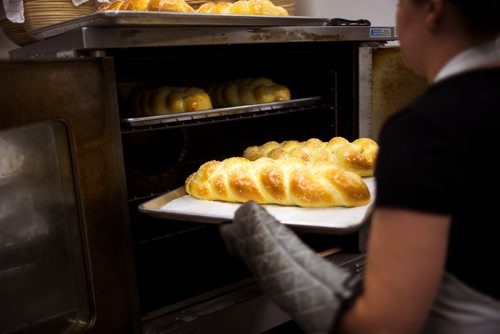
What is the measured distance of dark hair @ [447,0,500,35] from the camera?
693mm

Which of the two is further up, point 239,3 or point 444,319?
point 239,3

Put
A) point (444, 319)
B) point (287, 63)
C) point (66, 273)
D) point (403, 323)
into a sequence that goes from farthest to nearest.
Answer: point (287, 63), point (66, 273), point (444, 319), point (403, 323)

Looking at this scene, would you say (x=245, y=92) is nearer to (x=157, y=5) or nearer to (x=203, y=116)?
(x=203, y=116)

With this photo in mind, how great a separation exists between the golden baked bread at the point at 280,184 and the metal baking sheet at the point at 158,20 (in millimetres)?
433

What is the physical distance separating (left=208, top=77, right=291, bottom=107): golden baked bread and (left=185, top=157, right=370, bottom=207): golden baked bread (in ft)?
1.05

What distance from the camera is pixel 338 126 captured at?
6.24 ft

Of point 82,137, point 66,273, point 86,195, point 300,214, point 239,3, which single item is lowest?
point 66,273

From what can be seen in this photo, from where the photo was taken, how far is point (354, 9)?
2.69 meters

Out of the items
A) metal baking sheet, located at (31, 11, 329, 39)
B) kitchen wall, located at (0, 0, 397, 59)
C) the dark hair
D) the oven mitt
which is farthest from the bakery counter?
kitchen wall, located at (0, 0, 397, 59)

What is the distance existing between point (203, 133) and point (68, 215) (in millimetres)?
761

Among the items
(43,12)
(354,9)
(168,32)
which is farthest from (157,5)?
(354,9)

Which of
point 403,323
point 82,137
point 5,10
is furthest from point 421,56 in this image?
point 5,10

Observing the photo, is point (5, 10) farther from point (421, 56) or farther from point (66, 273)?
point (421, 56)

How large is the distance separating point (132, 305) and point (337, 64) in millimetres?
1154
